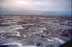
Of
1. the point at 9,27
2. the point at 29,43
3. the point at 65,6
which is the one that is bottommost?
the point at 29,43

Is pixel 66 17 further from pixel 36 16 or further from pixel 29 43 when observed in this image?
pixel 29 43

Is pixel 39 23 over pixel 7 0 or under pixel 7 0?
under

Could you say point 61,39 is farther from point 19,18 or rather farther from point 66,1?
point 19,18

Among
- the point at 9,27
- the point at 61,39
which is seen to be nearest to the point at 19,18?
the point at 9,27

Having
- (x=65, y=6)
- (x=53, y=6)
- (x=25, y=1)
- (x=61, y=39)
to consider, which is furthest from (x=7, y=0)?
(x=61, y=39)

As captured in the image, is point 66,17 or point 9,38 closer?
point 9,38

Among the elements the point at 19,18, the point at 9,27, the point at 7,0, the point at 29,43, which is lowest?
the point at 29,43
